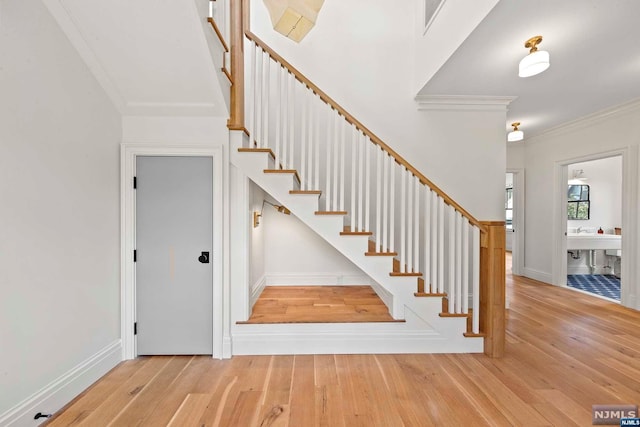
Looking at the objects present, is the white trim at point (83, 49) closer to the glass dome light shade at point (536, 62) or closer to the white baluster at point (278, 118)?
the white baluster at point (278, 118)

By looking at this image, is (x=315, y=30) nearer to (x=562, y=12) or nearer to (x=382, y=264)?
(x=562, y=12)

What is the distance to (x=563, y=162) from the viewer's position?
4512mm

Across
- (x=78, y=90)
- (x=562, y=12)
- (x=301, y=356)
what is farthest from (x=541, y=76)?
(x=78, y=90)

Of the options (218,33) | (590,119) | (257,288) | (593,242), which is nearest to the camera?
(218,33)

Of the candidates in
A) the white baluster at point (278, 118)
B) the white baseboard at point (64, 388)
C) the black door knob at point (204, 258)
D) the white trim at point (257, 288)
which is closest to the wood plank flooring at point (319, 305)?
the white trim at point (257, 288)

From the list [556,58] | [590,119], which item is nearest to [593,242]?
[590,119]

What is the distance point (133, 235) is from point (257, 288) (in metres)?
1.42

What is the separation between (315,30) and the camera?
12.0 feet

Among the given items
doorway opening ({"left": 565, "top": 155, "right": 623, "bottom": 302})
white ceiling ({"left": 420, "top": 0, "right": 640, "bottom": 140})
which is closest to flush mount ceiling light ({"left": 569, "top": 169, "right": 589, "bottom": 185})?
doorway opening ({"left": 565, "top": 155, "right": 623, "bottom": 302})

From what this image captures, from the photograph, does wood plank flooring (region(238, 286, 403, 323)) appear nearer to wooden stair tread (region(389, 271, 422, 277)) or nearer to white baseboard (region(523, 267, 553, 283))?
wooden stair tread (region(389, 271, 422, 277))

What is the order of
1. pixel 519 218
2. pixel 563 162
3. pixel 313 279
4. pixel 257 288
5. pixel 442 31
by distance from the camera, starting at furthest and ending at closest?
pixel 519 218 < pixel 563 162 < pixel 313 279 < pixel 257 288 < pixel 442 31

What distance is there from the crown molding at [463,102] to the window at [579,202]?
11.9 feet

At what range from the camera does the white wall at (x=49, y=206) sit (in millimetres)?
1541

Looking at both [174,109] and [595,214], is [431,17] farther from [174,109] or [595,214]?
[595,214]
